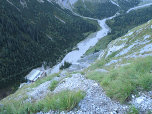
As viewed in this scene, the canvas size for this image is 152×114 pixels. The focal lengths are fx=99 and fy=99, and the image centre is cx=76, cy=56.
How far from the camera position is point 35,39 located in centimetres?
7631

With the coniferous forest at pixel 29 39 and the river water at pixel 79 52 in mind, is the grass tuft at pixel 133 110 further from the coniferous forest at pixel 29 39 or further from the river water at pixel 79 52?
the river water at pixel 79 52

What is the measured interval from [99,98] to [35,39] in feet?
261

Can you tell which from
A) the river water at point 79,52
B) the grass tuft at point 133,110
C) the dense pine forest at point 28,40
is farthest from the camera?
the river water at point 79,52

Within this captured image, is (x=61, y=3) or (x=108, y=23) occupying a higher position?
(x=61, y=3)

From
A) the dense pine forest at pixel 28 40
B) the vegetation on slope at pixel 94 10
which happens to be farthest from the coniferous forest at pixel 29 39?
the vegetation on slope at pixel 94 10

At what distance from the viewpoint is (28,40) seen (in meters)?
68.9

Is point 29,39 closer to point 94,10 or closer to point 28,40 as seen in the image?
point 28,40

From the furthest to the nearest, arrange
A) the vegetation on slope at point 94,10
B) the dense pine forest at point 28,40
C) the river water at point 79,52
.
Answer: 1. the vegetation on slope at point 94,10
2. the river water at point 79,52
3. the dense pine forest at point 28,40

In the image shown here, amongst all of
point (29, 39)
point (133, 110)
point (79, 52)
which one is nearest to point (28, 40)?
point (29, 39)

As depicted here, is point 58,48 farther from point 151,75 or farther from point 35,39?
point 151,75

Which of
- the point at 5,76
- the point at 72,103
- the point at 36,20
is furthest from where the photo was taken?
the point at 36,20

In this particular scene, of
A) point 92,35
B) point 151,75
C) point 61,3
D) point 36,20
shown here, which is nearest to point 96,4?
point 61,3

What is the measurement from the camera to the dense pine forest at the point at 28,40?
5234cm

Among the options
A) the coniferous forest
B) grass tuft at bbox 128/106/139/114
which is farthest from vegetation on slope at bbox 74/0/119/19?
grass tuft at bbox 128/106/139/114
